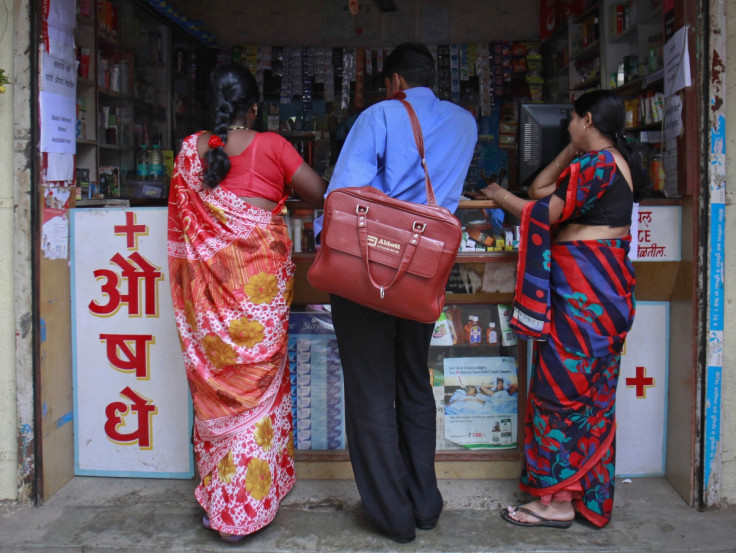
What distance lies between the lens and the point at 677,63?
104 inches

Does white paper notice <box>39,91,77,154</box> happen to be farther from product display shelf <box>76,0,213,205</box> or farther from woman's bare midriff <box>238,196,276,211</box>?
product display shelf <box>76,0,213,205</box>

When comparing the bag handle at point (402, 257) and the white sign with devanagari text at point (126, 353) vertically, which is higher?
the bag handle at point (402, 257)

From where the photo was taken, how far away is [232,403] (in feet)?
7.84

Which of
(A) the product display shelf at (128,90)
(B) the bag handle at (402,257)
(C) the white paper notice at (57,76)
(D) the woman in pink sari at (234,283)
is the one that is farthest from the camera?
(A) the product display shelf at (128,90)

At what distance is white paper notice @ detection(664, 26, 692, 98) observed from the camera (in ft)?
8.46

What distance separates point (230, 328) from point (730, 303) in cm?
185

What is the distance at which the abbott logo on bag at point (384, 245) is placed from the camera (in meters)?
2.07

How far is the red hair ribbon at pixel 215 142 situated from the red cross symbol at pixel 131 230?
2.34ft

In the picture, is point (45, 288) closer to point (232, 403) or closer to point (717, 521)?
point (232, 403)

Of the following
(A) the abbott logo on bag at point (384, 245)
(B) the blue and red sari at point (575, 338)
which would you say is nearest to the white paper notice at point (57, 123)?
(A) the abbott logo on bag at point (384, 245)

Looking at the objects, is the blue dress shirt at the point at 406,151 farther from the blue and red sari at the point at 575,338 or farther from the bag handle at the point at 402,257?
the blue and red sari at the point at 575,338

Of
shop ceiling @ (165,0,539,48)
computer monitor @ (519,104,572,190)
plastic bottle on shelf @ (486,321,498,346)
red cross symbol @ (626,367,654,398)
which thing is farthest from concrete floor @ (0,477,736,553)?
shop ceiling @ (165,0,539,48)

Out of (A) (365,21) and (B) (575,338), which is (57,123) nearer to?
(B) (575,338)

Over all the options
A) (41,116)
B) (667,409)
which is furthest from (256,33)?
(667,409)
